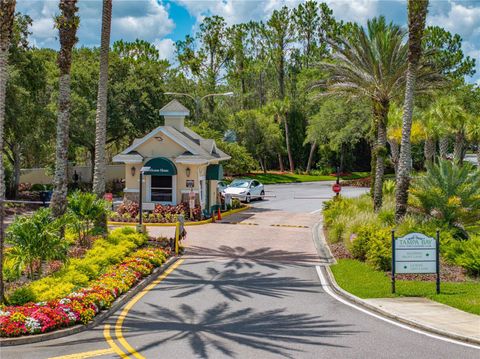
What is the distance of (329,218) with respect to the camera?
85.5ft

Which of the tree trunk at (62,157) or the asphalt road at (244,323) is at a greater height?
the tree trunk at (62,157)

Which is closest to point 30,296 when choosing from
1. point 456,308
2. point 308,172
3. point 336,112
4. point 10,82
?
point 456,308

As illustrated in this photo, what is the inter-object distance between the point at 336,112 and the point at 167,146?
3734cm

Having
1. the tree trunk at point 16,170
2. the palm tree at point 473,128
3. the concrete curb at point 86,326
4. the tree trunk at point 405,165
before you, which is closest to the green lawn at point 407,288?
the tree trunk at point 405,165

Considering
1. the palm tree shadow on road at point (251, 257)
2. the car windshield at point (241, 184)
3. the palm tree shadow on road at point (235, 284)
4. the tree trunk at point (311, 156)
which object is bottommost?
the palm tree shadow on road at point (235, 284)

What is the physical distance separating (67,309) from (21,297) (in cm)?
140

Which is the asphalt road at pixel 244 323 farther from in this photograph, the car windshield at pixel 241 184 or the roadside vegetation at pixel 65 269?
the car windshield at pixel 241 184

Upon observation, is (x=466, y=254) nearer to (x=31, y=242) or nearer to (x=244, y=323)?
(x=244, y=323)

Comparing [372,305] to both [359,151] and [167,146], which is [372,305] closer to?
[167,146]

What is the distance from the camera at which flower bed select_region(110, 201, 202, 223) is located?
28.3m

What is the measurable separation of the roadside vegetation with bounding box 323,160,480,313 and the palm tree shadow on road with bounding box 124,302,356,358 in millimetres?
2980

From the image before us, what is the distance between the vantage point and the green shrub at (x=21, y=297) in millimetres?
12133

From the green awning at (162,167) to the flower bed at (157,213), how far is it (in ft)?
5.73

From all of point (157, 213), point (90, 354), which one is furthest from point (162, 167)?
point (90, 354)
